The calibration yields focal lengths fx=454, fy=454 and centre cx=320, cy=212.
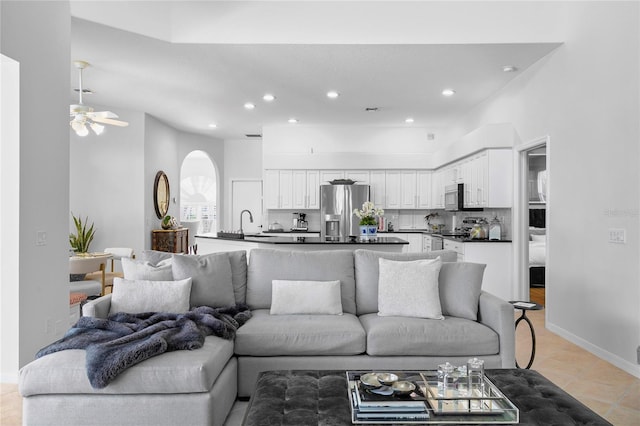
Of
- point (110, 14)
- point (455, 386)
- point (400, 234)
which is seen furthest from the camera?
point (400, 234)

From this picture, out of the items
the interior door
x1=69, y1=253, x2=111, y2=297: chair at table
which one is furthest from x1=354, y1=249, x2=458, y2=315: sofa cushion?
the interior door

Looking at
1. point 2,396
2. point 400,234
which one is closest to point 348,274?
point 2,396

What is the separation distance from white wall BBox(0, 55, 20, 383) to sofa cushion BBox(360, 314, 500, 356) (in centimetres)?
259

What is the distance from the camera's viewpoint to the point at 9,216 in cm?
331

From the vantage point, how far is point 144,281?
309 centimetres

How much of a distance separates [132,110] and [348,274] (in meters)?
5.85

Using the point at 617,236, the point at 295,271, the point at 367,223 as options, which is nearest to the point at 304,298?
the point at 295,271

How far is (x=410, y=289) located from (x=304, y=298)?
0.76 metres

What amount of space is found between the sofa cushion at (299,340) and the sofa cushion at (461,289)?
0.79 metres

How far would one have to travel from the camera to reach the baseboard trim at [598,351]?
3.50 meters

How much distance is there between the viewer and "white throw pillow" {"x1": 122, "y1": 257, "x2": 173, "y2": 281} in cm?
319

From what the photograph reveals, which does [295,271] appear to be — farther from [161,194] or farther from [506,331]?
[161,194]

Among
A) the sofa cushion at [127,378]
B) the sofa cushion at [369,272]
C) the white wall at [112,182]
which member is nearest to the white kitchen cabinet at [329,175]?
the white wall at [112,182]

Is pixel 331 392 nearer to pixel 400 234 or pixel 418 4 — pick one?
pixel 418 4
